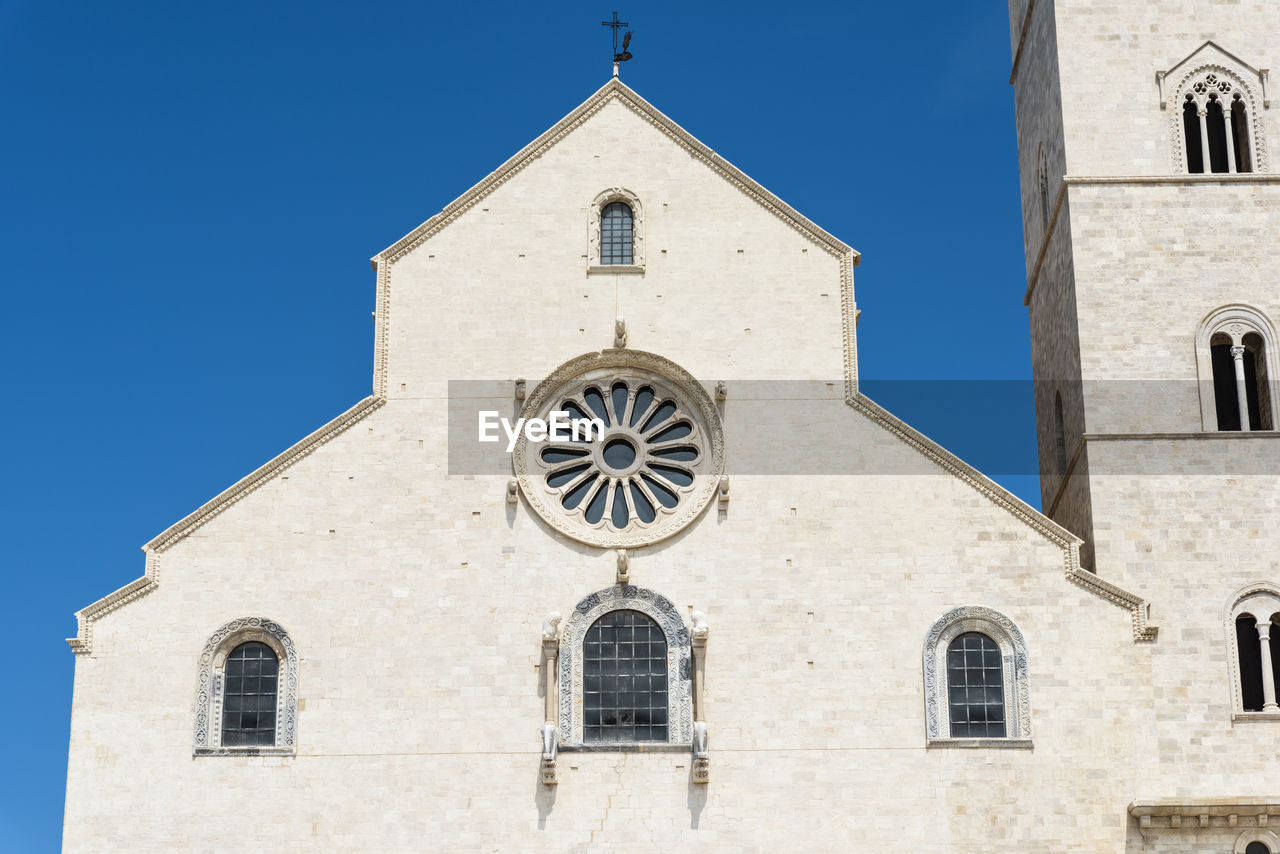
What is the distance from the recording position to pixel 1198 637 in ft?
110

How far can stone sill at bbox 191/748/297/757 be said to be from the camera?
1264 inches

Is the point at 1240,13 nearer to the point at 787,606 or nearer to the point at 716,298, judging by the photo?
the point at 716,298

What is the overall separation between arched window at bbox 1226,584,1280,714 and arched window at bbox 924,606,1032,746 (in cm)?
368

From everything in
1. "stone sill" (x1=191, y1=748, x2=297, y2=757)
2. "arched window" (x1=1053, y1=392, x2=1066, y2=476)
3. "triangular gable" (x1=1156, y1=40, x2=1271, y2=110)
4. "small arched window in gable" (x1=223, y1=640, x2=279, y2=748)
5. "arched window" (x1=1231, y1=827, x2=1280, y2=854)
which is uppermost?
"triangular gable" (x1=1156, y1=40, x2=1271, y2=110)

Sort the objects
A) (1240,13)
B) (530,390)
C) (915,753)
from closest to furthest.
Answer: (915,753)
(530,390)
(1240,13)

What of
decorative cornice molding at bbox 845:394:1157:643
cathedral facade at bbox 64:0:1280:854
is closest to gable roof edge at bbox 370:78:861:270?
cathedral facade at bbox 64:0:1280:854

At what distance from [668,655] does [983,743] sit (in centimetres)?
475

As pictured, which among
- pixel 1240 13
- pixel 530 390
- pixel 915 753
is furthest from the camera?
pixel 1240 13

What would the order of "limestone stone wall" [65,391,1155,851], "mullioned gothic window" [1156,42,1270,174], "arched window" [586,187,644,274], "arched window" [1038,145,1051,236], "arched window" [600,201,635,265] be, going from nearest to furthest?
"limestone stone wall" [65,391,1155,851] → "arched window" [586,187,644,274] → "arched window" [600,201,635,265] → "mullioned gothic window" [1156,42,1270,174] → "arched window" [1038,145,1051,236]

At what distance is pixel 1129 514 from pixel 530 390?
954cm

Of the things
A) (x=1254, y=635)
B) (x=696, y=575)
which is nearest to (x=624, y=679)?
(x=696, y=575)

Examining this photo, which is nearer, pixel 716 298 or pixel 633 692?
pixel 633 692

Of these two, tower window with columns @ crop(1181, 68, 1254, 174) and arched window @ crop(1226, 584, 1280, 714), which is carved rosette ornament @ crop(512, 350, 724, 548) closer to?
arched window @ crop(1226, 584, 1280, 714)

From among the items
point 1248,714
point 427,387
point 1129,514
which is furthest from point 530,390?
point 1248,714
